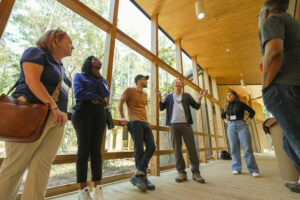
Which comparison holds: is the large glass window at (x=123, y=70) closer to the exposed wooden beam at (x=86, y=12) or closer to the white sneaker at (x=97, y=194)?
the exposed wooden beam at (x=86, y=12)

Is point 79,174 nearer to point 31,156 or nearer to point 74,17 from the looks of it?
point 31,156

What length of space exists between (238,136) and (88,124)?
99.7 inches

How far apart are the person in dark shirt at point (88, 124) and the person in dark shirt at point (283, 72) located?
1310 mm

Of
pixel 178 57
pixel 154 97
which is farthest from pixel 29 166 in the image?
pixel 178 57

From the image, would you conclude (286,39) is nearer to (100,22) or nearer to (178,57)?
(100,22)

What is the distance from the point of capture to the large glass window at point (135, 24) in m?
3.00

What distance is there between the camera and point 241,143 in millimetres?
2625

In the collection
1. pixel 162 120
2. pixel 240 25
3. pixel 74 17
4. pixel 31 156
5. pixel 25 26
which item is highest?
pixel 240 25

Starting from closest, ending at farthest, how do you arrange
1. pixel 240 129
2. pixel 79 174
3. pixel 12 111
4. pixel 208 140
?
pixel 12 111 < pixel 79 174 < pixel 240 129 < pixel 208 140

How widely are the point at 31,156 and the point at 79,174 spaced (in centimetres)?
57

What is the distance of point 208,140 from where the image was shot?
617 centimetres

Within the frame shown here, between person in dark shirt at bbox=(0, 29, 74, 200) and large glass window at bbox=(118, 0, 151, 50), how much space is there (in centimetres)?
224

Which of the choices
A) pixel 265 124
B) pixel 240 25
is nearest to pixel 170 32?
pixel 240 25

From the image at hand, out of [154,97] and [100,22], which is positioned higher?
[100,22]
